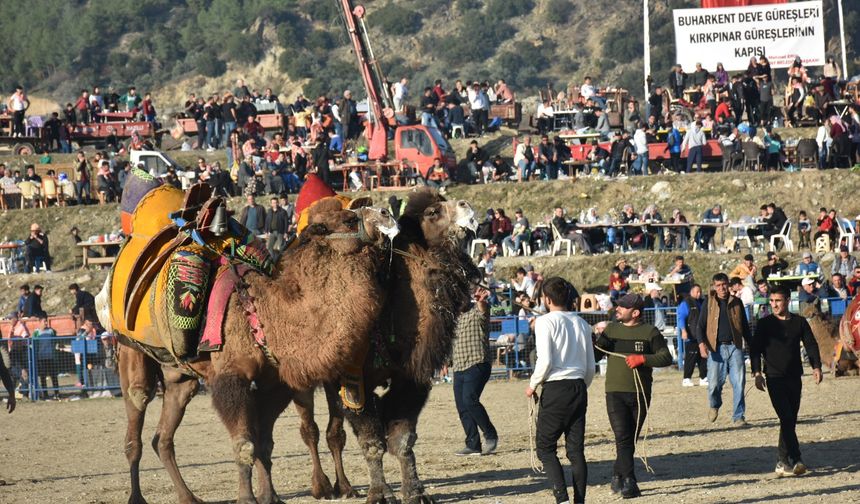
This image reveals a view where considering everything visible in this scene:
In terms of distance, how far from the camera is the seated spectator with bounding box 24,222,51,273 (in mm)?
36812

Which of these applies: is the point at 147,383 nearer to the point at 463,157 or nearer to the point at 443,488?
the point at 443,488

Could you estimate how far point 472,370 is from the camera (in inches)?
584

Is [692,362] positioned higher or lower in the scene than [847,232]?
lower

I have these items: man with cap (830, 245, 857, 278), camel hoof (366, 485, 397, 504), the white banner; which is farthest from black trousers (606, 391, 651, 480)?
the white banner

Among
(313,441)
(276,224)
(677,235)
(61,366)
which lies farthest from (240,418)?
(677,235)

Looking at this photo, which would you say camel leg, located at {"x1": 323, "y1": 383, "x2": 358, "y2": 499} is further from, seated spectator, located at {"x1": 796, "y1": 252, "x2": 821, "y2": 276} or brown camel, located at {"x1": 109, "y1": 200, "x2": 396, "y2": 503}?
seated spectator, located at {"x1": 796, "y1": 252, "x2": 821, "y2": 276}

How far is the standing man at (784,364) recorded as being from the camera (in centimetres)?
1218

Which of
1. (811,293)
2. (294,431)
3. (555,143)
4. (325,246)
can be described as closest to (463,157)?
(555,143)

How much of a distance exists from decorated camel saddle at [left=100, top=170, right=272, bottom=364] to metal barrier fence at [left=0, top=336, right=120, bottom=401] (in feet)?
41.1

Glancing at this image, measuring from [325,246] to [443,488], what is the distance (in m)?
2.87

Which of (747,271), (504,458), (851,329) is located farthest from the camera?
(747,271)

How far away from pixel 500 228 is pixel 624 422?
74.5 feet

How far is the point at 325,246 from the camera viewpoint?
431 inches

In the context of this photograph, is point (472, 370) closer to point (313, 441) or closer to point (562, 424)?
point (313, 441)
